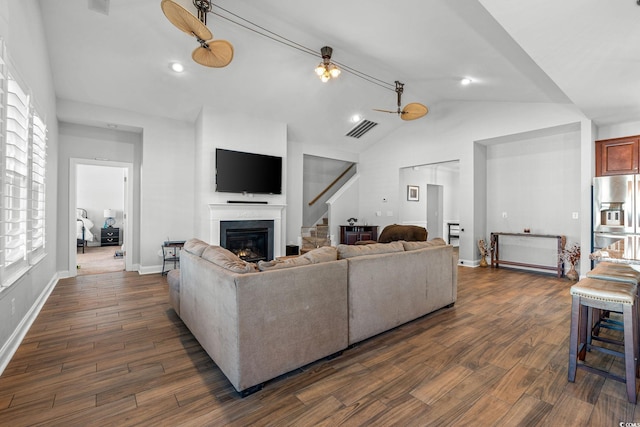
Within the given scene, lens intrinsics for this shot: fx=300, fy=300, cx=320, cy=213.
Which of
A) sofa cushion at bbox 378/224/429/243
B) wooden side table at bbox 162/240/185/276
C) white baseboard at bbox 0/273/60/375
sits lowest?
white baseboard at bbox 0/273/60/375

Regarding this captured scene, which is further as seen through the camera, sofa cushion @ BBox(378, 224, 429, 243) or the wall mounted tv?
the wall mounted tv

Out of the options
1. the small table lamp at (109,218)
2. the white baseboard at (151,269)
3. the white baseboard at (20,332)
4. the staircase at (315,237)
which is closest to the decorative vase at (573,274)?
the staircase at (315,237)

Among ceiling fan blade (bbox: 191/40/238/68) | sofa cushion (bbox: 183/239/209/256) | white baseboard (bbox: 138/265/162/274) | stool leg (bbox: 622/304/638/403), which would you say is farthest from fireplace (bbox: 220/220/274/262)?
stool leg (bbox: 622/304/638/403)

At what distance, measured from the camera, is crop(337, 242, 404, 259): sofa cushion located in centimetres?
254

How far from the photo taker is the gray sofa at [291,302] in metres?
1.88

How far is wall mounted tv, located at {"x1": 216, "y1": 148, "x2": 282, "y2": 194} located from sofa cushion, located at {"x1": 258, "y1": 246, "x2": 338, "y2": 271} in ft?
11.8

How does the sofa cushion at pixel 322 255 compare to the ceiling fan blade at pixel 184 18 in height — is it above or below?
below

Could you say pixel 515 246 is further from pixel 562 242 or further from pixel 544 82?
pixel 544 82

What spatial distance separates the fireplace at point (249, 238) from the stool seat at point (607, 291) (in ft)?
15.8

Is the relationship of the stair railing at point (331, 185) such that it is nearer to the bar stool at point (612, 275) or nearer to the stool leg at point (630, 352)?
the bar stool at point (612, 275)

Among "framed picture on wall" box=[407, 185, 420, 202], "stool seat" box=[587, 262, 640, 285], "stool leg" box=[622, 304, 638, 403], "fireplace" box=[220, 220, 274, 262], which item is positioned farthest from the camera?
"framed picture on wall" box=[407, 185, 420, 202]

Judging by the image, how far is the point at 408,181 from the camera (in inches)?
324

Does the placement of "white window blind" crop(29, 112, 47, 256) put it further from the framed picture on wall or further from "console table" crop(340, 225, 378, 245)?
the framed picture on wall

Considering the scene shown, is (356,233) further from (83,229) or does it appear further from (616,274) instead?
(83,229)
